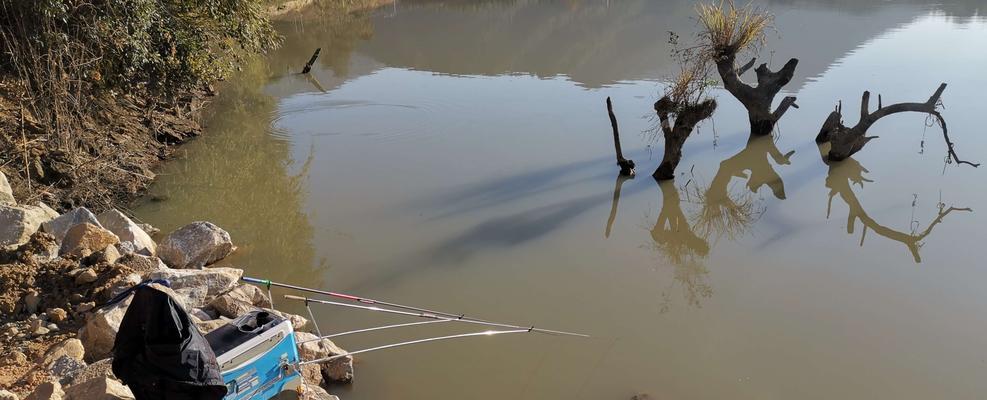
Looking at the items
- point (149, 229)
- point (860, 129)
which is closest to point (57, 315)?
point (149, 229)

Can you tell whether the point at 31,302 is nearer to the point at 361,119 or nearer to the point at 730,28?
the point at 361,119

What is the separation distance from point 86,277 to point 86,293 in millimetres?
116

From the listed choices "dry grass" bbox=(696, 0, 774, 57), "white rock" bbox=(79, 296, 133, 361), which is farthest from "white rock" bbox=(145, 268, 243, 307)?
"dry grass" bbox=(696, 0, 774, 57)

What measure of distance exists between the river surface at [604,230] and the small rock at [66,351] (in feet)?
5.28

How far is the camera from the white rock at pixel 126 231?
6.10m

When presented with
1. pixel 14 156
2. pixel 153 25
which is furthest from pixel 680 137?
pixel 14 156

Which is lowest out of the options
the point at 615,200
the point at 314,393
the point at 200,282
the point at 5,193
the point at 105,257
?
the point at 615,200

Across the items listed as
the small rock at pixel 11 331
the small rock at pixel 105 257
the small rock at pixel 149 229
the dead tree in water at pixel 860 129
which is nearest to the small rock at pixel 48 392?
the small rock at pixel 11 331

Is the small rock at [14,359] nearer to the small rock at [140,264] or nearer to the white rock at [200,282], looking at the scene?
the white rock at [200,282]

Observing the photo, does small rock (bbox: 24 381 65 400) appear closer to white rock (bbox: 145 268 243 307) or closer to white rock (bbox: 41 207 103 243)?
white rock (bbox: 145 268 243 307)

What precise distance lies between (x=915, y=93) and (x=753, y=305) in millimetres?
10342

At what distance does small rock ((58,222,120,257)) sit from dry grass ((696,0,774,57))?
7.73 meters

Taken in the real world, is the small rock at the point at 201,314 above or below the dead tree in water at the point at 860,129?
above

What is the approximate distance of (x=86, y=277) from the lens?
5.01m
